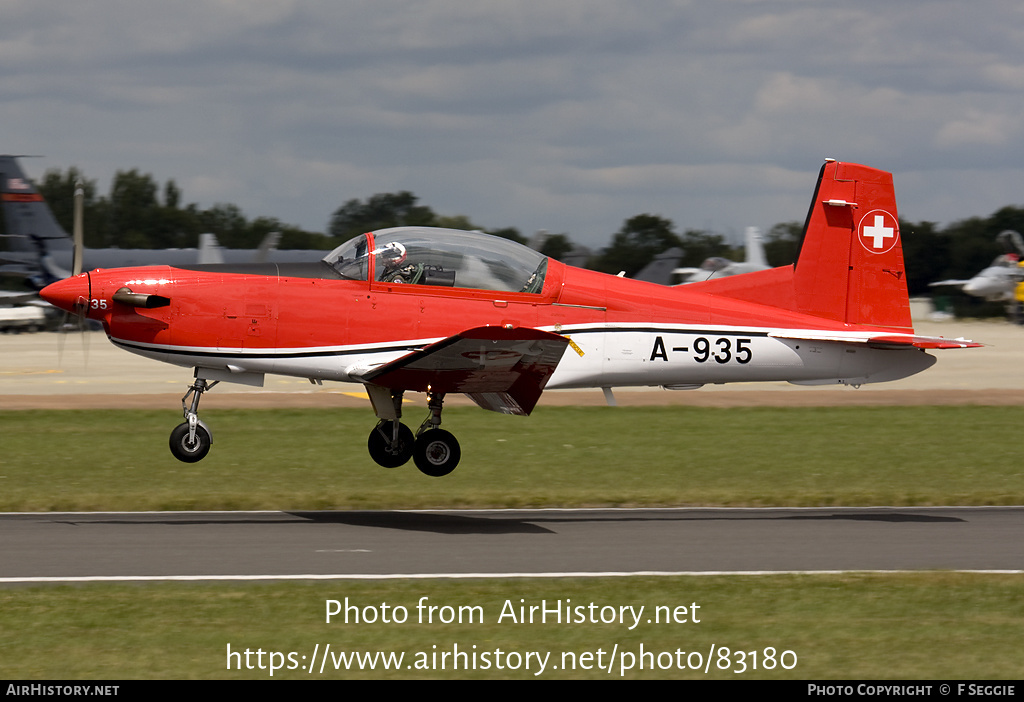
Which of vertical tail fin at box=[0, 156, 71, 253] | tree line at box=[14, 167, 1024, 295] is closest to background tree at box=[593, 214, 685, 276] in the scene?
tree line at box=[14, 167, 1024, 295]

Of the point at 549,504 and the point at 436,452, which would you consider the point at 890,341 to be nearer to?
the point at 549,504

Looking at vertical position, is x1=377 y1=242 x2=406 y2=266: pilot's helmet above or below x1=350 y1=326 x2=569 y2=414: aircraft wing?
above

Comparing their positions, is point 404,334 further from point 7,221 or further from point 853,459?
point 7,221

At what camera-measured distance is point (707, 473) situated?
16.4 m

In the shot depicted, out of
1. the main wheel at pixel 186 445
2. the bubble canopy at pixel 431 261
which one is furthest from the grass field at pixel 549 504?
the bubble canopy at pixel 431 261

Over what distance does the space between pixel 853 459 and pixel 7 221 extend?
3486cm

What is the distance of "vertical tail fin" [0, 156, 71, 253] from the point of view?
138 ft

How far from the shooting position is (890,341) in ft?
42.3

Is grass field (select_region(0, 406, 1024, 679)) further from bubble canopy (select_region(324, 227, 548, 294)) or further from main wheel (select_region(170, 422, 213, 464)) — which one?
bubble canopy (select_region(324, 227, 548, 294))

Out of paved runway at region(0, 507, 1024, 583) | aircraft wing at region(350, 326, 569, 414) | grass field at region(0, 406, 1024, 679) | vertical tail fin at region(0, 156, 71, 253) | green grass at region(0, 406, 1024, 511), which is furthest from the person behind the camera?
vertical tail fin at region(0, 156, 71, 253)

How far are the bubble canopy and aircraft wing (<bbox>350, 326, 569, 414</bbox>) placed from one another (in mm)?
993

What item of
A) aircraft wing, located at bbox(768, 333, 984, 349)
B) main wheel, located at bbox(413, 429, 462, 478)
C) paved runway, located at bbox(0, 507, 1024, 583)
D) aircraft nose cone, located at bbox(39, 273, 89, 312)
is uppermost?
aircraft nose cone, located at bbox(39, 273, 89, 312)

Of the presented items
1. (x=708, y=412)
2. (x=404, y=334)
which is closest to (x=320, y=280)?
(x=404, y=334)

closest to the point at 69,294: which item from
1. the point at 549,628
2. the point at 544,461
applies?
the point at 549,628
